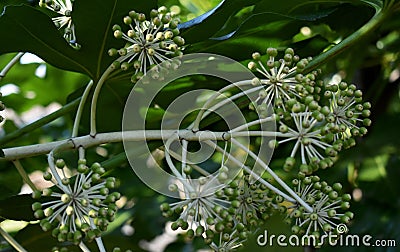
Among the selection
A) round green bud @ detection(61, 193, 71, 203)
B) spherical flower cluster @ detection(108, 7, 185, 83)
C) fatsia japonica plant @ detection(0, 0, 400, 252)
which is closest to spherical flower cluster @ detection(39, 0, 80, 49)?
fatsia japonica plant @ detection(0, 0, 400, 252)

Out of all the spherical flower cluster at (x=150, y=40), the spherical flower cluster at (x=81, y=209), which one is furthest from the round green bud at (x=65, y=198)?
the spherical flower cluster at (x=150, y=40)

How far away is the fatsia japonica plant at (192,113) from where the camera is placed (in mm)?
604

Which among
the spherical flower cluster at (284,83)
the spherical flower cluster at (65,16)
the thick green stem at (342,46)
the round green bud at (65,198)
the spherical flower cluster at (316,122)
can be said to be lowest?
the round green bud at (65,198)

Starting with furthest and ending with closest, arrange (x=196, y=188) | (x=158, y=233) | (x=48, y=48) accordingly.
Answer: (x=158, y=233)
(x=48, y=48)
(x=196, y=188)

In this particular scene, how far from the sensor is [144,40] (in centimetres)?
62

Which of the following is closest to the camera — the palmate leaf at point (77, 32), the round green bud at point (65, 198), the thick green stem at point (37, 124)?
the round green bud at point (65, 198)

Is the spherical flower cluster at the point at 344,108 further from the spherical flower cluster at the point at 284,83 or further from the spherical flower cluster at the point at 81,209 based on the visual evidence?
the spherical flower cluster at the point at 81,209

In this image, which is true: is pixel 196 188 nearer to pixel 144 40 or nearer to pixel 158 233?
pixel 144 40

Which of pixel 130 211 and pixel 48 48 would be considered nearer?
pixel 48 48

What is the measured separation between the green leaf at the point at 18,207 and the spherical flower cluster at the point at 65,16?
19 cm

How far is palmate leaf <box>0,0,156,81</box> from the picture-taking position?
0.67m

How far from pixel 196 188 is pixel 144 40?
16cm

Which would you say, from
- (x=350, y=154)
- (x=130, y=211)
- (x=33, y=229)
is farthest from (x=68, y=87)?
(x=350, y=154)

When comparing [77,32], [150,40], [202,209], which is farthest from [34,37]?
[202,209]
